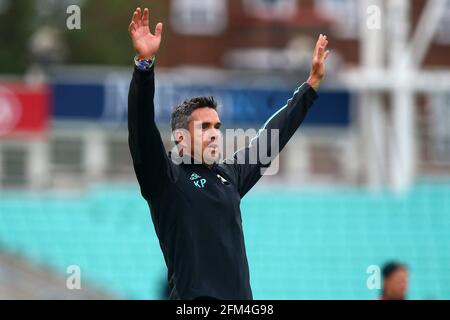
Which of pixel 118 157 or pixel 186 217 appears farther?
pixel 118 157

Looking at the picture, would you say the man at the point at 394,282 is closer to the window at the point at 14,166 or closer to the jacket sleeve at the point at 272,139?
the jacket sleeve at the point at 272,139

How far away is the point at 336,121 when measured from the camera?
803 inches

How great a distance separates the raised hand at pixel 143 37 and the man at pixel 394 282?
289 cm

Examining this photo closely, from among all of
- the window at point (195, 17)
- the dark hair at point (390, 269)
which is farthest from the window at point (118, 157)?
the dark hair at point (390, 269)

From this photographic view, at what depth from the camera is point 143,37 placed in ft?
15.7

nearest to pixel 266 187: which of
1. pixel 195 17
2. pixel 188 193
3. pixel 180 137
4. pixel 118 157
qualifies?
pixel 118 157

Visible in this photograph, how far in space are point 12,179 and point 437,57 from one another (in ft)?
53.8

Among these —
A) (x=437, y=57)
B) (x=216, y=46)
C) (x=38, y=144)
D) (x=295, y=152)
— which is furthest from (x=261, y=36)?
(x=38, y=144)

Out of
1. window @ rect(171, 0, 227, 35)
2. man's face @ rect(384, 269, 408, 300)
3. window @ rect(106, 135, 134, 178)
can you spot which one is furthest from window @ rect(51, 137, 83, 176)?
man's face @ rect(384, 269, 408, 300)

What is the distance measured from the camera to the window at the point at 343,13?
34.3 meters

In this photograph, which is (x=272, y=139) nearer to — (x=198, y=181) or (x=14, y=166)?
(x=198, y=181)

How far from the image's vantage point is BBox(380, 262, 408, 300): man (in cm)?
698

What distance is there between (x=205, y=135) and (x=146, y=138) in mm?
327

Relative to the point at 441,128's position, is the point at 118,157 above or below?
below
